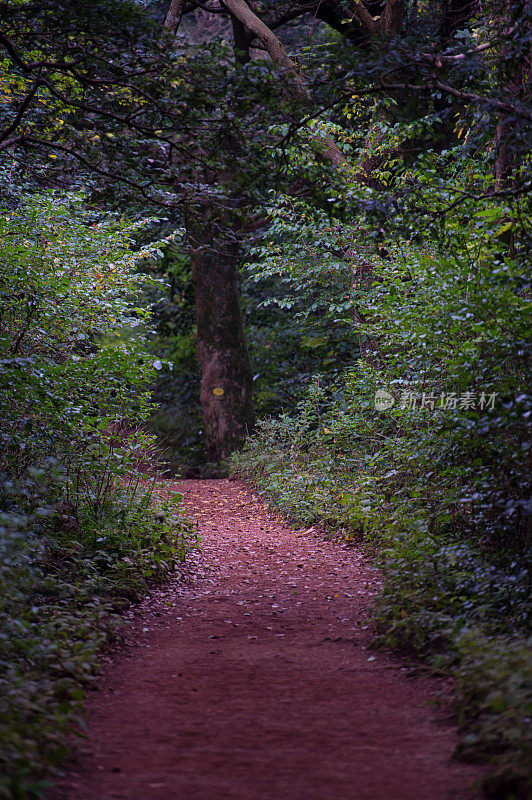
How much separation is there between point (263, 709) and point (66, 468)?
3845 millimetres

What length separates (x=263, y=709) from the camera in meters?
3.86

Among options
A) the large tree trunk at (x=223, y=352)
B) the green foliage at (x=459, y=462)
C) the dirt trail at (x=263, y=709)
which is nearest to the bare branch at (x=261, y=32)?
the green foliage at (x=459, y=462)

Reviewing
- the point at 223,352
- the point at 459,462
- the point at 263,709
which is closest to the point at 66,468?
the point at 263,709

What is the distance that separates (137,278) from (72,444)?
2.90 m

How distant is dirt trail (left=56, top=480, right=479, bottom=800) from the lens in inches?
116

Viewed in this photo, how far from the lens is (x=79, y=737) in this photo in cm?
339

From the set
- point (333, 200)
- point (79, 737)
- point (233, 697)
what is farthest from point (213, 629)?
point (333, 200)

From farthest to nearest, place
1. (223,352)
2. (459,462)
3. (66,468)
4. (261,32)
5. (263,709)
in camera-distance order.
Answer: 1. (223,352)
2. (261,32)
3. (66,468)
4. (459,462)
5. (263,709)

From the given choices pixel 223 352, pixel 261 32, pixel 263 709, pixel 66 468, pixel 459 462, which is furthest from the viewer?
pixel 223 352

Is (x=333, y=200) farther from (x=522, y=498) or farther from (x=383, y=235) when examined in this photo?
(x=522, y=498)

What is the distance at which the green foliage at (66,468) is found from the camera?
14.7 ft

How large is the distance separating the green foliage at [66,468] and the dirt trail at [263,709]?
1.21 feet

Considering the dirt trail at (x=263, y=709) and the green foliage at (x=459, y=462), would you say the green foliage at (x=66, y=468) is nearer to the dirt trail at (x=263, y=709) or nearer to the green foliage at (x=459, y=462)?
the dirt trail at (x=263, y=709)

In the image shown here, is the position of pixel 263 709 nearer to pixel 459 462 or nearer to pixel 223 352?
pixel 459 462
